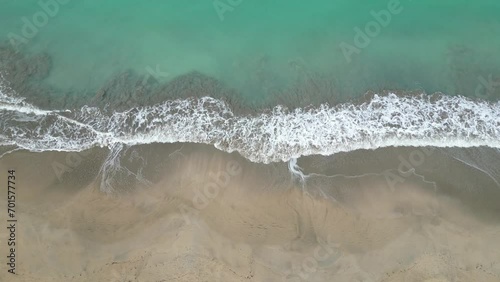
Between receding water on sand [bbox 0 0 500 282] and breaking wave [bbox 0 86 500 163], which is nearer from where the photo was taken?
receding water on sand [bbox 0 0 500 282]

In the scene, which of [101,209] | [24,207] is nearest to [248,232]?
[101,209]

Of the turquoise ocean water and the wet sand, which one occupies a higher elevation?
the turquoise ocean water

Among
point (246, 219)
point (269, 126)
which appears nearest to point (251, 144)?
point (269, 126)

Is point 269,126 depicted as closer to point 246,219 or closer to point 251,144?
point 251,144

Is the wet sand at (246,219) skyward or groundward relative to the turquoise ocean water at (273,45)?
groundward

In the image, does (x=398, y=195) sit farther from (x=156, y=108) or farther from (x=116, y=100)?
(x=116, y=100)
